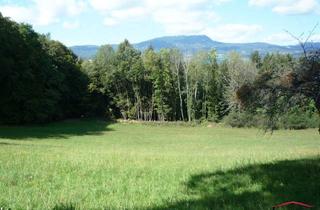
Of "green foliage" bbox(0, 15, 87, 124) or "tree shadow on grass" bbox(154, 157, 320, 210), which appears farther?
"green foliage" bbox(0, 15, 87, 124)

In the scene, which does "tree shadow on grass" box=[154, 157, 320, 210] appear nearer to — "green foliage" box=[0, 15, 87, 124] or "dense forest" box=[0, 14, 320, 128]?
"green foliage" box=[0, 15, 87, 124]

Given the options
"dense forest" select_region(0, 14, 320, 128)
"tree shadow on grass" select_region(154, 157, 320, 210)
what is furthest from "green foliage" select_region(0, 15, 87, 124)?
"tree shadow on grass" select_region(154, 157, 320, 210)

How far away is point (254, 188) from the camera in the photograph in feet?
22.2

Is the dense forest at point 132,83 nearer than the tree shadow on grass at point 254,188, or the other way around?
the tree shadow on grass at point 254,188

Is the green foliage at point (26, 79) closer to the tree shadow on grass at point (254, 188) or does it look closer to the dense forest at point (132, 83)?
the dense forest at point (132, 83)

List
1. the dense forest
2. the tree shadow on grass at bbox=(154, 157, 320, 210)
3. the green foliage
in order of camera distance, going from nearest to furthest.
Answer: the tree shadow on grass at bbox=(154, 157, 320, 210)
the green foliage
the dense forest

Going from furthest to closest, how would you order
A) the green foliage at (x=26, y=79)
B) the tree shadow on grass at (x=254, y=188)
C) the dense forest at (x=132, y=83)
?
the dense forest at (x=132, y=83) < the green foliage at (x=26, y=79) < the tree shadow on grass at (x=254, y=188)

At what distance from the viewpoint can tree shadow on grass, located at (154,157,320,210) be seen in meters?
5.72

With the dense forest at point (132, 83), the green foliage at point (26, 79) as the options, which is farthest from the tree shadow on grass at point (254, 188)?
the dense forest at point (132, 83)

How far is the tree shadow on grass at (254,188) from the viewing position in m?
5.72

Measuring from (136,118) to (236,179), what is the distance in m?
77.1

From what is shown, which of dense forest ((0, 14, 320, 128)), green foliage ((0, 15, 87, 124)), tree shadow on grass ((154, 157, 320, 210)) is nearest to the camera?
tree shadow on grass ((154, 157, 320, 210))

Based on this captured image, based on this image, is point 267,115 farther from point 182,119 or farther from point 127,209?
point 182,119

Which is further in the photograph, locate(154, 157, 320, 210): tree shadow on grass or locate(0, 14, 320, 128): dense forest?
locate(0, 14, 320, 128): dense forest
